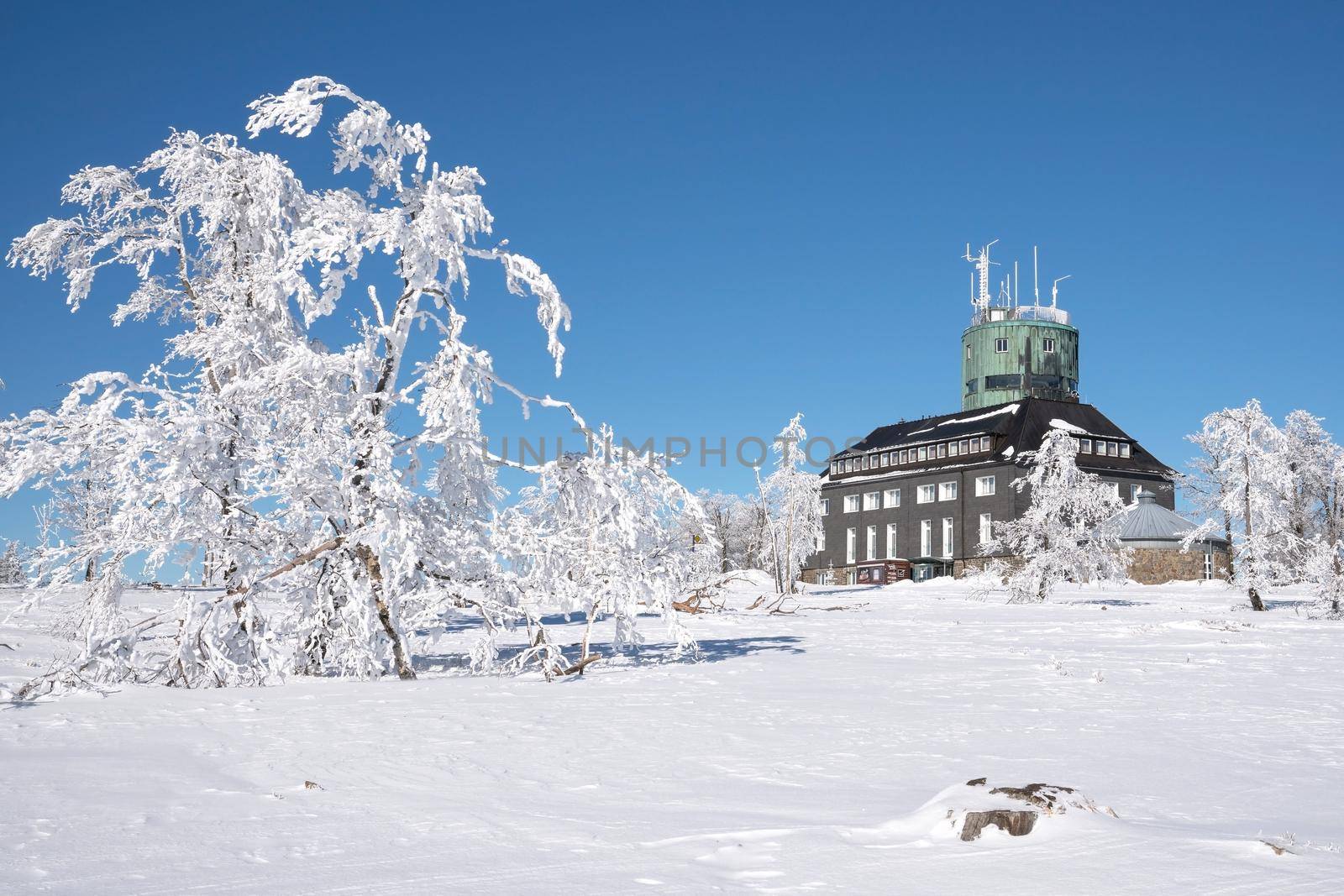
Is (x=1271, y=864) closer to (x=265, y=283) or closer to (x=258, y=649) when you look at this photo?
(x=258, y=649)

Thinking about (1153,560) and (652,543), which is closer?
(652,543)

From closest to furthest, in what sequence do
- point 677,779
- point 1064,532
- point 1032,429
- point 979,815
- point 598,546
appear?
point 979,815, point 677,779, point 598,546, point 1064,532, point 1032,429

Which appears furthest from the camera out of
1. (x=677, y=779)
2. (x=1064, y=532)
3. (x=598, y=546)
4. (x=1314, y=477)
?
(x=1314, y=477)

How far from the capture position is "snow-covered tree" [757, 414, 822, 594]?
179 ft

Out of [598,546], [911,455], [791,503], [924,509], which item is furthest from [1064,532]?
[598,546]

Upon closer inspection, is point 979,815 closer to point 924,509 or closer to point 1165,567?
point 1165,567

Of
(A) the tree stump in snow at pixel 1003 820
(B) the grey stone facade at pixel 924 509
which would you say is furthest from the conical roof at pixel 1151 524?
(A) the tree stump in snow at pixel 1003 820

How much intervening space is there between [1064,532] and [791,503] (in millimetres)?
18095

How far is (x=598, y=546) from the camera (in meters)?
14.1

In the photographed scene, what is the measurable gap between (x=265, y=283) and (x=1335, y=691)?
15.1m

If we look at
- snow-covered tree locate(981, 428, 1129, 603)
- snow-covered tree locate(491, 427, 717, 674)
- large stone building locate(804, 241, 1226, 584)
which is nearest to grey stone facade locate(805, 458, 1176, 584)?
large stone building locate(804, 241, 1226, 584)

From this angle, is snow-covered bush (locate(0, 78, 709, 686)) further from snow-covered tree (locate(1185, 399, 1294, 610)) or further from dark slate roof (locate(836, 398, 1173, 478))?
dark slate roof (locate(836, 398, 1173, 478))

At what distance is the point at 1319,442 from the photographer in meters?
55.5

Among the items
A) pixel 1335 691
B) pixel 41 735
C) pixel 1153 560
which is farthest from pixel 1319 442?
pixel 41 735
